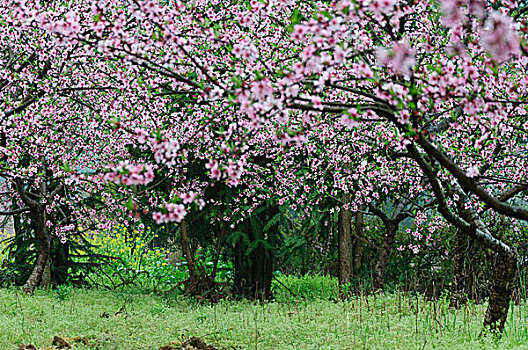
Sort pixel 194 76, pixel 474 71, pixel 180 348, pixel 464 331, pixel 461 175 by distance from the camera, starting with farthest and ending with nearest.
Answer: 1. pixel 194 76
2. pixel 464 331
3. pixel 180 348
4. pixel 461 175
5. pixel 474 71

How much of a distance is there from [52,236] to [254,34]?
5365 mm

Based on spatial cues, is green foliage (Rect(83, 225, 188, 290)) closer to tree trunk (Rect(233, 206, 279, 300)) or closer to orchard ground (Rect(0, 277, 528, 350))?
tree trunk (Rect(233, 206, 279, 300))

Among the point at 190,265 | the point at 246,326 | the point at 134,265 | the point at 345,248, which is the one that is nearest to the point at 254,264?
the point at 190,265

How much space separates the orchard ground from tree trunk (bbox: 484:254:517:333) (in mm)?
183

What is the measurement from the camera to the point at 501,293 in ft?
18.9

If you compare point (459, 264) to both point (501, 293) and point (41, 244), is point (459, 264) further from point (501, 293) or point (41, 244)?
point (41, 244)

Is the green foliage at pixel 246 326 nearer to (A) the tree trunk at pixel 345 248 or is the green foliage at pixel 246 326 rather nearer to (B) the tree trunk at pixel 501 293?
(B) the tree trunk at pixel 501 293

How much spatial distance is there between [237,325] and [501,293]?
10.7 ft

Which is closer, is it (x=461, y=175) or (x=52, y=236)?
(x=461, y=175)

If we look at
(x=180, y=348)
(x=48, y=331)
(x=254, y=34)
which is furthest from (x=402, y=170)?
(x=48, y=331)

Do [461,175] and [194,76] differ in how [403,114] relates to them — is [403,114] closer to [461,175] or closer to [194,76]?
[461,175]

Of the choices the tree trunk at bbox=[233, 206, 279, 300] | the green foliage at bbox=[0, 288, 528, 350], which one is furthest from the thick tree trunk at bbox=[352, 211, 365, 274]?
the green foliage at bbox=[0, 288, 528, 350]

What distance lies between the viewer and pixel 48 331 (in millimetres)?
5941

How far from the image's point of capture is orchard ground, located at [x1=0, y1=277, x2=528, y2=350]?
5539mm
